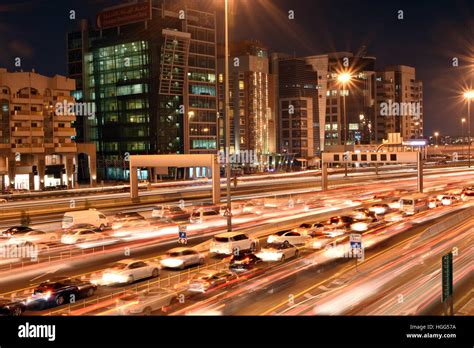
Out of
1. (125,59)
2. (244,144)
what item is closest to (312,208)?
(125,59)

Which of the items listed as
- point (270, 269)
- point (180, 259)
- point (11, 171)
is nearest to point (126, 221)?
point (180, 259)

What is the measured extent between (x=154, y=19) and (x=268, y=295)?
9366 cm

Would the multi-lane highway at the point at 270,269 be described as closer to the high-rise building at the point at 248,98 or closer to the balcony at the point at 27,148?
the balcony at the point at 27,148

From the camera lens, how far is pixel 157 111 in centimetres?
10281

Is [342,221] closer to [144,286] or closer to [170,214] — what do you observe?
[170,214]

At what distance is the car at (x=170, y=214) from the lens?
35.9 meters

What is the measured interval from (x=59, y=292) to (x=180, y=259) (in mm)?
5910

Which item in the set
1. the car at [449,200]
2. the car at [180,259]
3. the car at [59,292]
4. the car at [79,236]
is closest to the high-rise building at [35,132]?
the car at [79,236]

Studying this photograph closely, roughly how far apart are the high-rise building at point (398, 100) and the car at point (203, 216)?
503 ft

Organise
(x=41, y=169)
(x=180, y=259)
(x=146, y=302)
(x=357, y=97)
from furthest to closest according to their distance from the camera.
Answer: (x=357, y=97) → (x=41, y=169) → (x=180, y=259) → (x=146, y=302)

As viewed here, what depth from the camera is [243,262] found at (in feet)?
68.2

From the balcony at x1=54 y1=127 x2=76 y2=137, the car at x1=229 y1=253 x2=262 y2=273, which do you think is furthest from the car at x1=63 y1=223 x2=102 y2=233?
the balcony at x1=54 y1=127 x2=76 y2=137

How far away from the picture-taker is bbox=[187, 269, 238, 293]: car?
16797 millimetres

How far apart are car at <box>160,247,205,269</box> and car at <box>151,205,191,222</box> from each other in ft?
42.8
